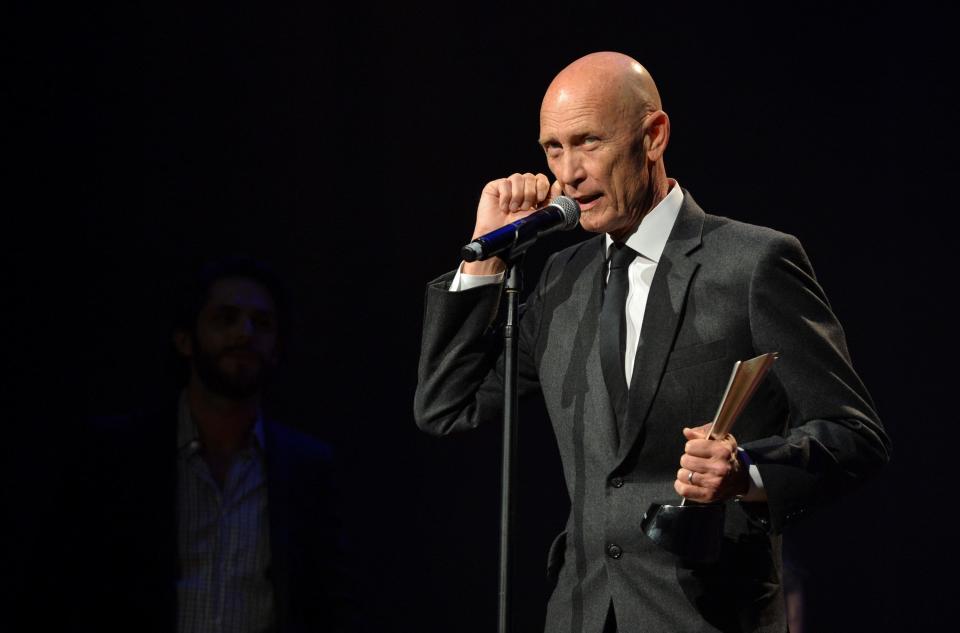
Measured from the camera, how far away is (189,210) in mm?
3137

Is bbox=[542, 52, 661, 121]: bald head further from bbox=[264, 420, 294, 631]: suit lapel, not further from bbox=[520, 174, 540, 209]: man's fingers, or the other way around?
bbox=[264, 420, 294, 631]: suit lapel

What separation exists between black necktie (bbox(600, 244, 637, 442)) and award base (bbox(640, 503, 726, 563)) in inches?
9.3

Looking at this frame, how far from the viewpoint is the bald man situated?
1585 mm

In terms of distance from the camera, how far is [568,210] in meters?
1.70

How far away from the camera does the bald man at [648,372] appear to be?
1585 millimetres

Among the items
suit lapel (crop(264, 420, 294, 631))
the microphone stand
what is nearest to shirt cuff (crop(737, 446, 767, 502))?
the microphone stand

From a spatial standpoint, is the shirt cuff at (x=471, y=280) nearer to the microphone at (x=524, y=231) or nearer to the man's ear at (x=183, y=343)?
the microphone at (x=524, y=231)

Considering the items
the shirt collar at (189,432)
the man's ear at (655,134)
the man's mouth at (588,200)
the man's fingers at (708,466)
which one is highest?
the man's ear at (655,134)

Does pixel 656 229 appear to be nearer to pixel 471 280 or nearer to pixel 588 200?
pixel 588 200

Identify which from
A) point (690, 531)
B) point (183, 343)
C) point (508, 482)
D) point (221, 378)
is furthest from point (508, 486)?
point (183, 343)

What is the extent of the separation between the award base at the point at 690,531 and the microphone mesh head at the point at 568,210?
1.54 feet

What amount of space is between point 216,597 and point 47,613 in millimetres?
367

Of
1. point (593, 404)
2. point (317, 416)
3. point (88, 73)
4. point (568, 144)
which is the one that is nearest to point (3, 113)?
point (88, 73)

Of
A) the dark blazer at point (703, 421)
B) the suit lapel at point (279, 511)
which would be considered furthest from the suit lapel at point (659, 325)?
the suit lapel at point (279, 511)
